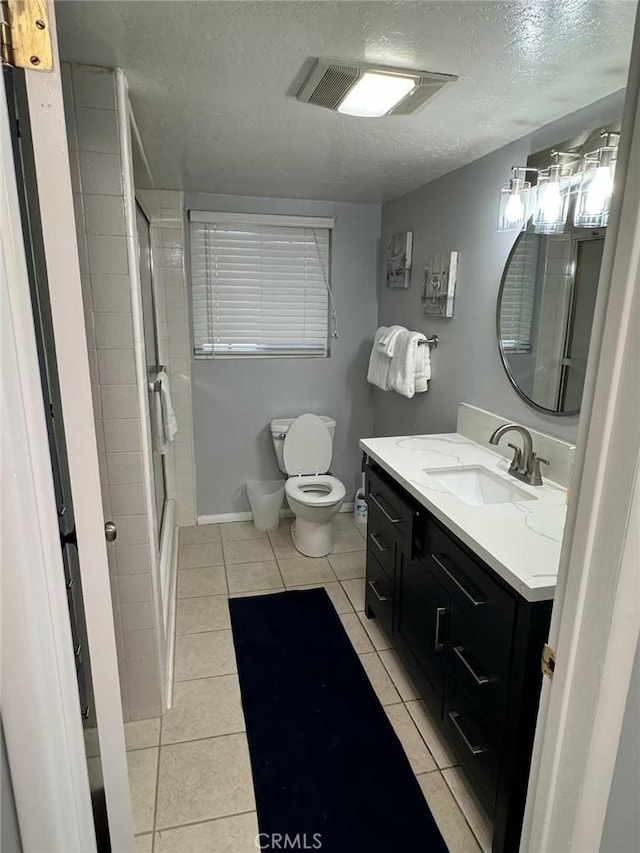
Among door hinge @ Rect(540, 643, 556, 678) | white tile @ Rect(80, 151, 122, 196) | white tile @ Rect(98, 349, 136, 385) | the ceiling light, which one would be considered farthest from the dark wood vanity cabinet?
white tile @ Rect(80, 151, 122, 196)

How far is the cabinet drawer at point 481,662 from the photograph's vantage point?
136 centimetres

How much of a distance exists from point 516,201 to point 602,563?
1.62 meters

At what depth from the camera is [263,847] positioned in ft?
4.80

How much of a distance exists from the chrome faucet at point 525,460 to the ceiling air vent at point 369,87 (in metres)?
1.15

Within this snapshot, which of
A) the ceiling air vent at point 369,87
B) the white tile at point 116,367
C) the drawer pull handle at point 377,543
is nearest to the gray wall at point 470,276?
the ceiling air vent at point 369,87

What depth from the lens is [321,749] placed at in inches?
70.3

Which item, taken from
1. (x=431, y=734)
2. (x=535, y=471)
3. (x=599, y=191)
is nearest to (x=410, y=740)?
(x=431, y=734)

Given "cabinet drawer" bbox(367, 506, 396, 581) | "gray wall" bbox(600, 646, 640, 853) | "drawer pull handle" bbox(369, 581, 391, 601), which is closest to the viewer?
"gray wall" bbox(600, 646, 640, 853)

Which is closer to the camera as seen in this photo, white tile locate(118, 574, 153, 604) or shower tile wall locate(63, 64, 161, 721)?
shower tile wall locate(63, 64, 161, 721)

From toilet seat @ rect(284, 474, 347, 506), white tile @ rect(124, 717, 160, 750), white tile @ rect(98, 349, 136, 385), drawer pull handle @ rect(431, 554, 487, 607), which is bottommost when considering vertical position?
white tile @ rect(124, 717, 160, 750)

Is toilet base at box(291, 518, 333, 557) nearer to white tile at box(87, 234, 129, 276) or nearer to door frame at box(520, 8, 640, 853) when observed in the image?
white tile at box(87, 234, 129, 276)

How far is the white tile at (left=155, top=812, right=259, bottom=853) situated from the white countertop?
1093 millimetres

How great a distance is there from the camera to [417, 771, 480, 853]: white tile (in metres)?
1.48

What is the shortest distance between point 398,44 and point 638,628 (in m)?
1.41
